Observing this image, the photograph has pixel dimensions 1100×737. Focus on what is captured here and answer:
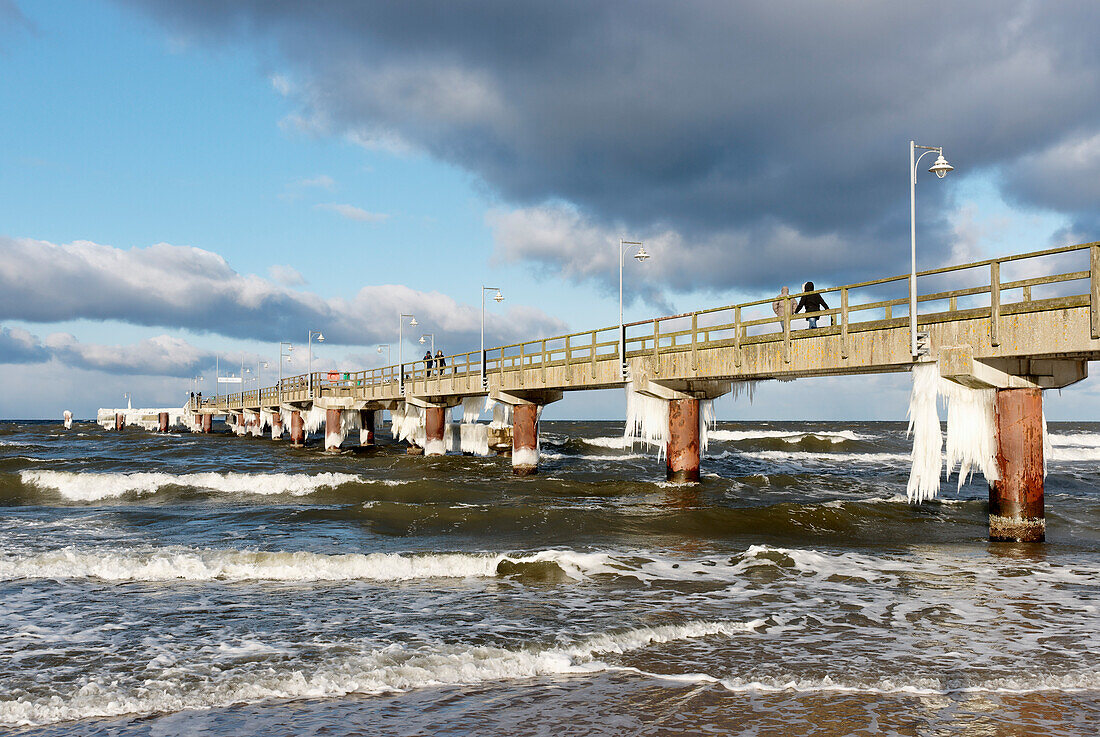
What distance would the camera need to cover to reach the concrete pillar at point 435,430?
46019 mm

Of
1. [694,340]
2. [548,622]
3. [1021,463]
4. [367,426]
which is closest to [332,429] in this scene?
[367,426]

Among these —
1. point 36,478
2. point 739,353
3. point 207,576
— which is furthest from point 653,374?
point 36,478

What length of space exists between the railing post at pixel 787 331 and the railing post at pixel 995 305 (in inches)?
213

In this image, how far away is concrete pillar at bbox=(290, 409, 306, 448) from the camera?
6781 cm

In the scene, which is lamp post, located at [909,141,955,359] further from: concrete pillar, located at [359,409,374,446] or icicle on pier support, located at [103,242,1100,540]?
concrete pillar, located at [359,409,374,446]

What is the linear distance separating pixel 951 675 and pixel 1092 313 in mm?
9112

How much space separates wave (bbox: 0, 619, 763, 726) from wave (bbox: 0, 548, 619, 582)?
177 inches

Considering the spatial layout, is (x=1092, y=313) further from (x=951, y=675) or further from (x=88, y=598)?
(x=88, y=598)

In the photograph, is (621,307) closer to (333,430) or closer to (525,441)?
(525,441)

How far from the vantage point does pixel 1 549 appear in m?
15.6

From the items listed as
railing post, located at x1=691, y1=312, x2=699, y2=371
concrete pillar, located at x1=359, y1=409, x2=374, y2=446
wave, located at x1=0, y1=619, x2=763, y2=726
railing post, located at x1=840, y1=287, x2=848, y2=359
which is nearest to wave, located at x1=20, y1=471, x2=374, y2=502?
railing post, located at x1=691, y1=312, x2=699, y2=371

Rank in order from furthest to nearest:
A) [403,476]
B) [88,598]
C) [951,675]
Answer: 1. [403,476]
2. [88,598]
3. [951,675]

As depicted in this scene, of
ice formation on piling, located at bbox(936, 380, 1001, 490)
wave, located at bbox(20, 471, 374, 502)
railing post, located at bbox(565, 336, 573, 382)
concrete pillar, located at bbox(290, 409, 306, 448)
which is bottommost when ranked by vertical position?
wave, located at bbox(20, 471, 374, 502)

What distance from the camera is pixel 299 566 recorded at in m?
13.9
